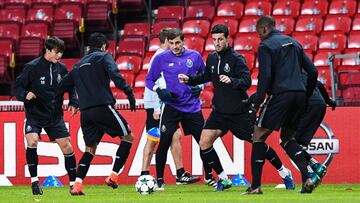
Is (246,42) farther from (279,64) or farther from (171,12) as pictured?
(279,64)

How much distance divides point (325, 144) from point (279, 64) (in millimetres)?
4389

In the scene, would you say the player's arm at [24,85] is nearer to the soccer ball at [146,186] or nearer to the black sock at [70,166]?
the black sock at [70,166]

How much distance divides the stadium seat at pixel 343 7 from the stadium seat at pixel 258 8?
130cm

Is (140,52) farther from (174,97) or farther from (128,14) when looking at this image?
(174,97)

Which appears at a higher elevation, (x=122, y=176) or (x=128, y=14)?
(x=128, y=14)

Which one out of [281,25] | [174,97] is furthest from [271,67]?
[281,25]

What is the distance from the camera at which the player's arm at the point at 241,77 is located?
A: 12.8 m

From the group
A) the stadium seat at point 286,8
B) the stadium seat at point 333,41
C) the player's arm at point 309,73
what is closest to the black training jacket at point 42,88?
the player's arm at point 309,73

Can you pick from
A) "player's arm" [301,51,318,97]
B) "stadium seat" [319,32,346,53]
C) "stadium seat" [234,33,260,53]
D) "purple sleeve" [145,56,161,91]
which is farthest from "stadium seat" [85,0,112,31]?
"player's arm" [301,51,318,97]

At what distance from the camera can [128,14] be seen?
24.2 meters

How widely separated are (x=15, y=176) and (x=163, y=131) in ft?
11.9

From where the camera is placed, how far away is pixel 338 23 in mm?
21484

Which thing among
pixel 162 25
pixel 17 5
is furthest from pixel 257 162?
pixel 17 5

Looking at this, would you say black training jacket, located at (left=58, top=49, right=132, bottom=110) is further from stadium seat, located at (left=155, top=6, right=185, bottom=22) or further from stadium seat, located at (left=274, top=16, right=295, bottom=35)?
stadium seat, located at (left=155, top=6, right=185, bottom=22)
